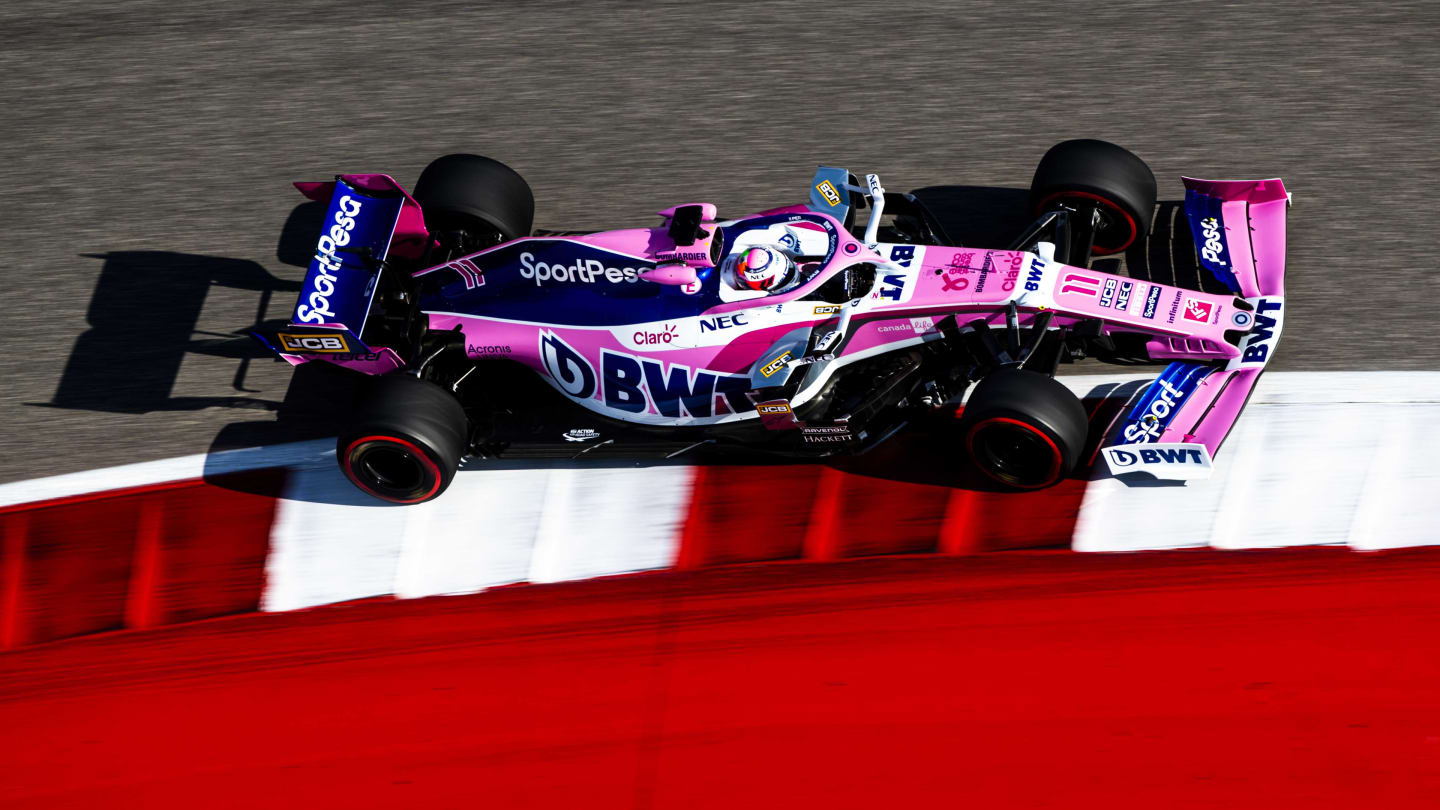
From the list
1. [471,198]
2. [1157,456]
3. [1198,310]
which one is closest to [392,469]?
[471,198]

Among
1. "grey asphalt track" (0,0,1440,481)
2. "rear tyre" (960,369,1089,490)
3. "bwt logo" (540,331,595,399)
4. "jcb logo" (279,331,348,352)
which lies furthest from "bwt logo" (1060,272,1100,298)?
Answer: "jcb logo" (279,331,348,352)

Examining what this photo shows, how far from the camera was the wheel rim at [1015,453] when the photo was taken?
6.05 m

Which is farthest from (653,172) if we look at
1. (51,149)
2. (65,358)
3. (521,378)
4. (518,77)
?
(51,149)

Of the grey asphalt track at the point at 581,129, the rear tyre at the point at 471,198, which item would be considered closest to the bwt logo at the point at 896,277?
the grey asphalt track at the point at 581,129

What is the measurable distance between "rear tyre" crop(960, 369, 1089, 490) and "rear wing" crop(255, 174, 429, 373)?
124 inches

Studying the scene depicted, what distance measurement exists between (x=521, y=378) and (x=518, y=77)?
3.47 m

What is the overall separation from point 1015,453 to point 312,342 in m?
3.75

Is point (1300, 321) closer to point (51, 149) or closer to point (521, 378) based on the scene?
point (521, 378)

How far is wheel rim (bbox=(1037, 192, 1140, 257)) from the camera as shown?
6.98 m

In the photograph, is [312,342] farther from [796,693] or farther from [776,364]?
[796,693]

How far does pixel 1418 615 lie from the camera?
632 cm

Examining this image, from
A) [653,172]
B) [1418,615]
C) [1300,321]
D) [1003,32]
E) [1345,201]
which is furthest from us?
[1003,32]

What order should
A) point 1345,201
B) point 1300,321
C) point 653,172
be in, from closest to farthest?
point 1300,321, point 1345,201, point 653,172

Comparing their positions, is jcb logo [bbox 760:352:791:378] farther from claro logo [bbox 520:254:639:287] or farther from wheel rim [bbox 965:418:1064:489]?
wheel rim [bbox 965:418:1064:489]
